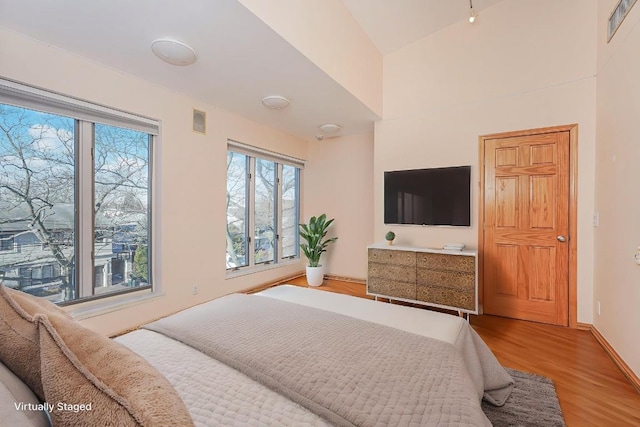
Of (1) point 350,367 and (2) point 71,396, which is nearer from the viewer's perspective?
(2) point 71,396

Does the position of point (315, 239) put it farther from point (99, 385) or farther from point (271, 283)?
point (99, 385)

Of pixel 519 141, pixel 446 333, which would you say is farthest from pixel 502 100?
pixel 446 333

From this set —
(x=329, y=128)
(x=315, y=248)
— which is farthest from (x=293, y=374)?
(x=329, y=128)

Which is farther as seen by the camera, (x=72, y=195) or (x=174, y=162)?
(x=174, y=162)

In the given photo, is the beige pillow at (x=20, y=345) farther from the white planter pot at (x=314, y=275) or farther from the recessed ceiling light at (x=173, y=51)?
the white planter pot at (x=314, y=275)

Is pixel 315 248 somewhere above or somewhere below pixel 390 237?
below

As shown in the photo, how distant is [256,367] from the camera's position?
104 cm

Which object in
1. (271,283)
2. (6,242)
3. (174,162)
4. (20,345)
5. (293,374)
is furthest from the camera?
(271,283)

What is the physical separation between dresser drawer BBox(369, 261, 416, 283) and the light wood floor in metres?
0.79

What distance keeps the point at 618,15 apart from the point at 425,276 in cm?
274

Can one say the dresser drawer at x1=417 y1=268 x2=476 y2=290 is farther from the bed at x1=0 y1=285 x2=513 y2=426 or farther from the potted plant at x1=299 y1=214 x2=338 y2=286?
the potted plant at x1=299 y1=214 x2=338 y2=286

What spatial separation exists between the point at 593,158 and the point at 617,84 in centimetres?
75

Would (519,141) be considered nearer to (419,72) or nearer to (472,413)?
(419,72)

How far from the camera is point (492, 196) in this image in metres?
3.23
